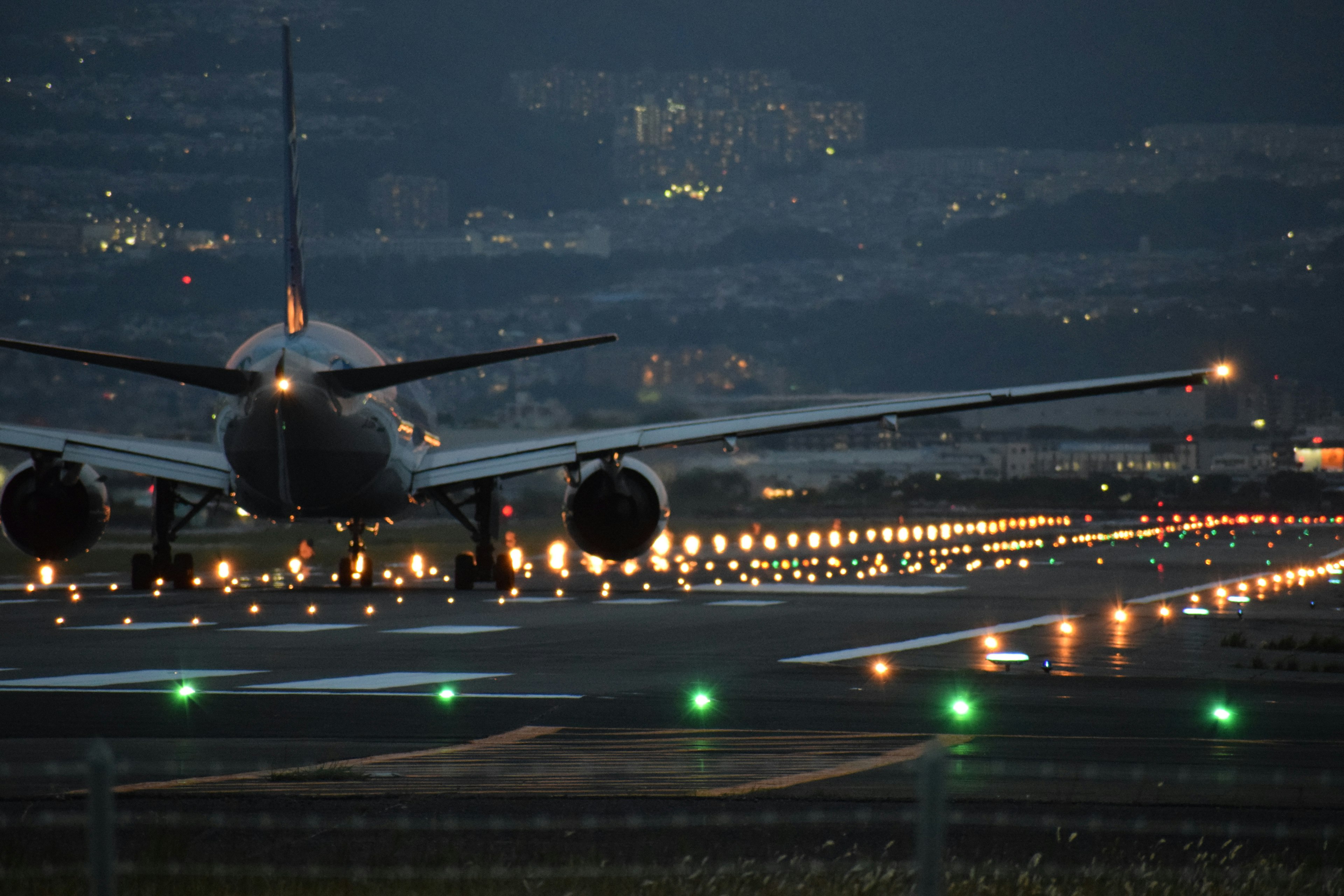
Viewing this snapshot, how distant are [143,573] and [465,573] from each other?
6.91 meters

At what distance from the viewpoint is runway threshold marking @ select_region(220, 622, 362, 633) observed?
27891 mm

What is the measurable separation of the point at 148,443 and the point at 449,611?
9.13 metres

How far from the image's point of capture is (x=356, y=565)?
132ft

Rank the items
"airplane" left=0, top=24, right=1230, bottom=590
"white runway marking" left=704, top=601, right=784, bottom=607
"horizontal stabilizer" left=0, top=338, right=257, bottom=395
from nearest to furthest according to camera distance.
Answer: "horizontal stabilizer" left=0, top=338, right=257, bottom=395 < "airplane" left=0, top=24, right=1230, bottom=590 < "white runway marking" left=704, top=601, right=784, bottom=607

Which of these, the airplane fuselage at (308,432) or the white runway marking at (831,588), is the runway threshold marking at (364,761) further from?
the white runway marking at (831,588)

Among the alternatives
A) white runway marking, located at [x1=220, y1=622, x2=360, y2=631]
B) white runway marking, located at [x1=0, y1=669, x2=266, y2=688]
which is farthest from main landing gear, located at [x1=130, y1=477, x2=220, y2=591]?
white runway marking, located at [x1=0, y1=669, x2=266, y2=688]

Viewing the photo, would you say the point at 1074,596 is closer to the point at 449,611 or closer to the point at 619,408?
the point at 449,611

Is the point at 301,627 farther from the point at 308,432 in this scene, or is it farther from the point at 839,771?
the point at 839,771

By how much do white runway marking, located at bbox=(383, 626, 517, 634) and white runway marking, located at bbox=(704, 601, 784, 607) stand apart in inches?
242

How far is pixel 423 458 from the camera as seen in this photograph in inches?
1528

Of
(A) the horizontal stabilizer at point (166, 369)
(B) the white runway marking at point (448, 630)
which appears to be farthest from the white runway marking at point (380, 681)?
(A) the horizontal stabilizer at point (166, 369)

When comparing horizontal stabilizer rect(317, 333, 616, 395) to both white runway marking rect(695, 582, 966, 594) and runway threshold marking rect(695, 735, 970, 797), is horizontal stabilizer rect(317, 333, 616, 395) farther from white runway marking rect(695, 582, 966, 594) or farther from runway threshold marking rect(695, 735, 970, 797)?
runway threshold marking rect(695, 735, 970, 797)

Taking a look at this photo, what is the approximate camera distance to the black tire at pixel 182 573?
39.2m

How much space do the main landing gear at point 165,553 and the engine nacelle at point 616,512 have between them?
7772 mm
